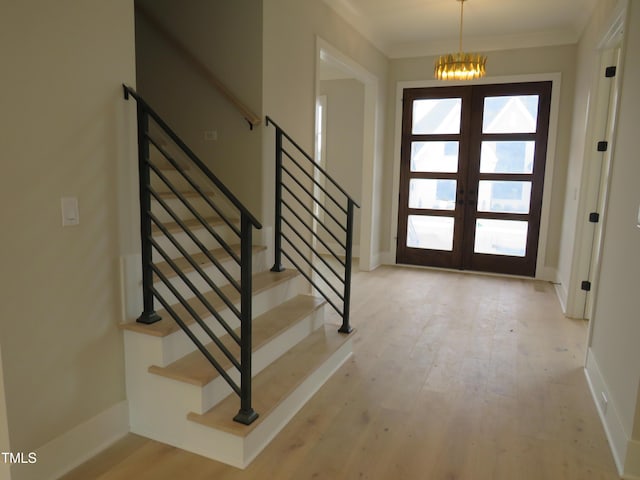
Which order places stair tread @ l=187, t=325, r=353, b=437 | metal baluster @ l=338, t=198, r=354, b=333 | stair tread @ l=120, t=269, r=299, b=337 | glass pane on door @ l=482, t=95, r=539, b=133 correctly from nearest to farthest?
stair tread @ l=187, t=325, r=353, b=437 < stair tread @ l=120, t=269, r=299, b=337 < metal baluster @ l=338, t=198, r=354, b=333 < glass pane on door @ l=482, t=95, r=539, b=133

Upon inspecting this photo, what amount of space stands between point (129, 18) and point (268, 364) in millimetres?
1891

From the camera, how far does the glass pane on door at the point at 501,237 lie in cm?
556

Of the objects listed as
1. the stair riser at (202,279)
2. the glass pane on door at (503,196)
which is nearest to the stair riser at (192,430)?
the stair riser at (202,279)

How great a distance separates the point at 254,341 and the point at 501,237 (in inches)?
165

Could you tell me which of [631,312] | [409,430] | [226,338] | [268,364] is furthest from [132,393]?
→ [631,312]

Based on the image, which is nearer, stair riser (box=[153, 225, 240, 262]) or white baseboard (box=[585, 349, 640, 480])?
white baseboard (box=[585, 349, 640, 480])

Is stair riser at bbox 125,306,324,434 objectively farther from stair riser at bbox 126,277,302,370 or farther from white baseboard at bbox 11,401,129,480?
white baseboard at bbox 11,401,129,480

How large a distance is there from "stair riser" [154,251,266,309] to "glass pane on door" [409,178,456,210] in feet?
10.8

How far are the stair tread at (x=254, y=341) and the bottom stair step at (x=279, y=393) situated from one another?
0.17 m

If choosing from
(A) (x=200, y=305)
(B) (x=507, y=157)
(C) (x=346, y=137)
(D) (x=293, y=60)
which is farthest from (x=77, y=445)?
(C) (x=346, y=137)

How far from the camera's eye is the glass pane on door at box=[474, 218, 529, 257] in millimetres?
5559

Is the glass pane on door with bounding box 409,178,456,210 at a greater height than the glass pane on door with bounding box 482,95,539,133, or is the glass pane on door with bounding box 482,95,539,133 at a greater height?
the glass pane on door with bounding box 482,95,539,133

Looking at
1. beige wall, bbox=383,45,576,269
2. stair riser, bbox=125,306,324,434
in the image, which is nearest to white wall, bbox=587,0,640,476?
stair riser, bbox=125,306,324,434

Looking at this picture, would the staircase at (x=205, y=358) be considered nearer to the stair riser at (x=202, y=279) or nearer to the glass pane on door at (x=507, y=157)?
the stair riser at (x=202, y=279)
